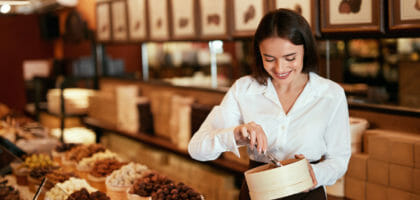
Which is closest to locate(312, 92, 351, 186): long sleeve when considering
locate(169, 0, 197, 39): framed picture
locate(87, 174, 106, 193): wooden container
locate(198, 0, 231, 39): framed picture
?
locate(87, 174, 106, 193): wooden container

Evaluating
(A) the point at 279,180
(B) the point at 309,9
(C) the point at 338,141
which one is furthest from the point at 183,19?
(A) the point at 279,180

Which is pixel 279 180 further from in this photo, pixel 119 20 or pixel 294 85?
pixel 119 20

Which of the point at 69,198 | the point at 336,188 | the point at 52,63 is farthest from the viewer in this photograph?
the point at 52,63

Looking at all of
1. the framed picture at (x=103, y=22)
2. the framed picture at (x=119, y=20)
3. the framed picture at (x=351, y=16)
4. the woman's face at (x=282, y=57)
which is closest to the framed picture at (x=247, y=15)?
the framed picture at (x=351, y=16)

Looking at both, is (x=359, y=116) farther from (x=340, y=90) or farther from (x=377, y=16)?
(x=340, y=90)

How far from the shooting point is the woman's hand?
161 centimetres

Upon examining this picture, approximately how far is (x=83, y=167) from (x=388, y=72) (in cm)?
415

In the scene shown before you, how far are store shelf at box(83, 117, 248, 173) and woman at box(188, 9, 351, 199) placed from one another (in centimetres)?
145

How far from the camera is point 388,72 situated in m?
5.71

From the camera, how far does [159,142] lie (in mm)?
4312

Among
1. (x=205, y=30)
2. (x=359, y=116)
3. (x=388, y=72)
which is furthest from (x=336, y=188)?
(x=388, y=72)

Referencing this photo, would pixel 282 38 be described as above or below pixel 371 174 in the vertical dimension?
above

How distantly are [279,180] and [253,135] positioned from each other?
0.57 feet

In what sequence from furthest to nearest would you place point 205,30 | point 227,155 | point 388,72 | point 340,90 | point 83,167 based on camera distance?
1. point 388,72
2. point 205,30
3. point 227,155
4. point 83,167
5. point 340,90
